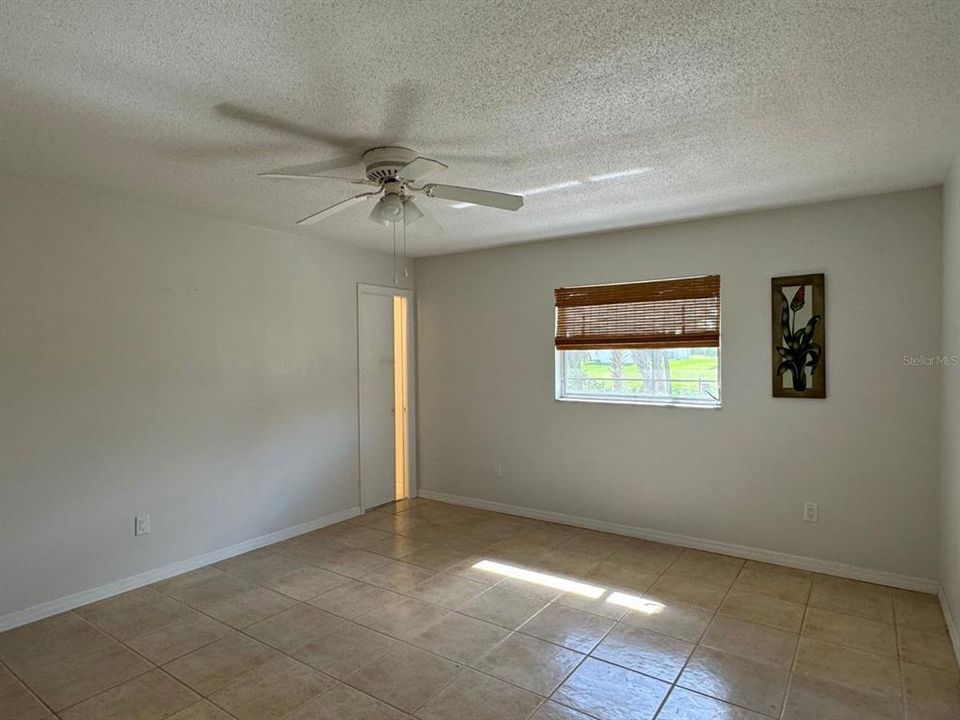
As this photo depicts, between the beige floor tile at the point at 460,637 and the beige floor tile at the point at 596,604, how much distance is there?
20.2 inches

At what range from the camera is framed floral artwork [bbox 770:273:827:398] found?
12.0 feet

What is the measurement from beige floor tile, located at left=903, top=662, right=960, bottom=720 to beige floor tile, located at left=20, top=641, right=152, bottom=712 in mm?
3386

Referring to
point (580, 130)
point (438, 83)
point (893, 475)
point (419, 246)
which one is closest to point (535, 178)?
point (580, 130)

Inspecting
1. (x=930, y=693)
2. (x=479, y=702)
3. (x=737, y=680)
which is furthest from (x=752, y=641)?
(x=479, y=702)

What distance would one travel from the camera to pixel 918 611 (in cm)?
311

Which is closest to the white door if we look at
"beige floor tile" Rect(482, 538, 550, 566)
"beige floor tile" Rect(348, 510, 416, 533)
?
"beige floor tile" Rect(348, 510, 416, 533)

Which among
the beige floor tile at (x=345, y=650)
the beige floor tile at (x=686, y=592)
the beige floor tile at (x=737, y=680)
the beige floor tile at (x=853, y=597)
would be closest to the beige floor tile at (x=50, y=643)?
the beige floor tile at (x=345, y=650)

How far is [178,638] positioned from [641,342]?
360 cm

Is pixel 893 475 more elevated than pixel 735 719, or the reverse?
pixel 893 475

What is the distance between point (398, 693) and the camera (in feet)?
7.93

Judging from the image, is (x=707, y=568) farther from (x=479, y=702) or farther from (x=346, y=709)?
(x=346, y=709)

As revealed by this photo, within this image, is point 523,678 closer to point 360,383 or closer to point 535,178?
point 535,178

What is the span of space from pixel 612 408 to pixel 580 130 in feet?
8.55

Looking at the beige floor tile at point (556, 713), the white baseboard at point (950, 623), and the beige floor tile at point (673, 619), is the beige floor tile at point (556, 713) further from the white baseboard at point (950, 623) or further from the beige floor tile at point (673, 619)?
the white baseboard at point (950, 623)
